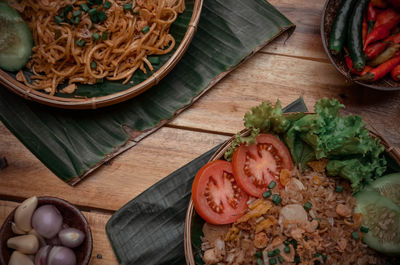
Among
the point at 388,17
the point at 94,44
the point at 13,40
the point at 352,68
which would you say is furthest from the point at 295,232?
the point at 13,40

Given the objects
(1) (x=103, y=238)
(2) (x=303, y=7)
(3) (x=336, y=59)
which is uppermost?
(2) (x=303, y=7)

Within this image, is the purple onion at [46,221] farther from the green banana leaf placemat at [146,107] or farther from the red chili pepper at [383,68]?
the red chili pepper at [383,68]

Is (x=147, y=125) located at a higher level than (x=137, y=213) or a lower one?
higher

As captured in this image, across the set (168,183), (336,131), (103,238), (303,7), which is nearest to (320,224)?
(336,131)

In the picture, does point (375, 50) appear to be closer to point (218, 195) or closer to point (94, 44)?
point (218, 195)

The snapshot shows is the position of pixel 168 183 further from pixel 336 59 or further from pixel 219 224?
pixel 336 59

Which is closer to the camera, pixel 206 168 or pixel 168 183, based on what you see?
pixel 206 168
